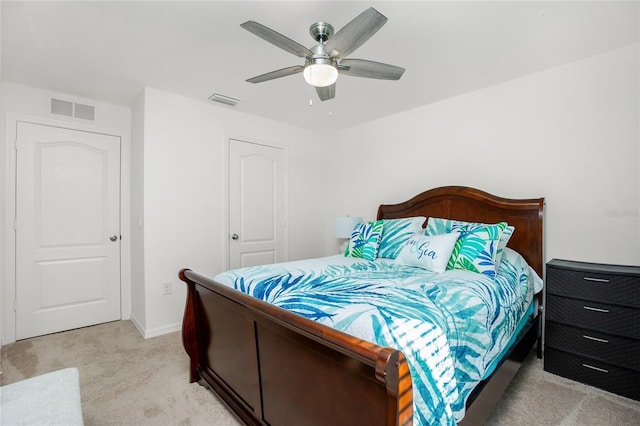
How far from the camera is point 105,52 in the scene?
2264 millimetres

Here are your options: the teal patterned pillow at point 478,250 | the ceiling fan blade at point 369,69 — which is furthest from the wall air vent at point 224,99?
the teal patterned pillow at point 478,250

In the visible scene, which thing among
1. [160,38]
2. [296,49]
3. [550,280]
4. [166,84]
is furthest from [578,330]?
[166,84]

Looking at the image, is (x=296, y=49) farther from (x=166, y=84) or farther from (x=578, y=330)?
(x=578, y=330)

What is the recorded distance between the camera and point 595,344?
2020mm

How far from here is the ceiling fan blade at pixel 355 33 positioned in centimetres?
138

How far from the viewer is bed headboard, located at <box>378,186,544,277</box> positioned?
2.51m

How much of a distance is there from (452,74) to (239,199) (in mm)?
2572

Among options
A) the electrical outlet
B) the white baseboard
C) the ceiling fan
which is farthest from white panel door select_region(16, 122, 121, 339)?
the ceiling fan

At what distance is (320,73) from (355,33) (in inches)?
11.6

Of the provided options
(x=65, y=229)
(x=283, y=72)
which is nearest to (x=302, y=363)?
(x=283, y=72)

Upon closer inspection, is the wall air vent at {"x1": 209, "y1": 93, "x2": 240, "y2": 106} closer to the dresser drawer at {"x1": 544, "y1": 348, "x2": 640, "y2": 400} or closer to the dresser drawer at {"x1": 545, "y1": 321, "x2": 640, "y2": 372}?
the dresser drawer at {"x1": 545, "y1": 321, "x2": 640, "y2": 372}

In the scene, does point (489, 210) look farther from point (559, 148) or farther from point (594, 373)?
point (594, 373)

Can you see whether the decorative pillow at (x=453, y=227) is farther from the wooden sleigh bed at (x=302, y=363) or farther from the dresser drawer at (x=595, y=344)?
the dresser drawer at (x=595, y=344)

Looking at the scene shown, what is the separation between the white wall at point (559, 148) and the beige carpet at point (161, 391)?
1041mm
